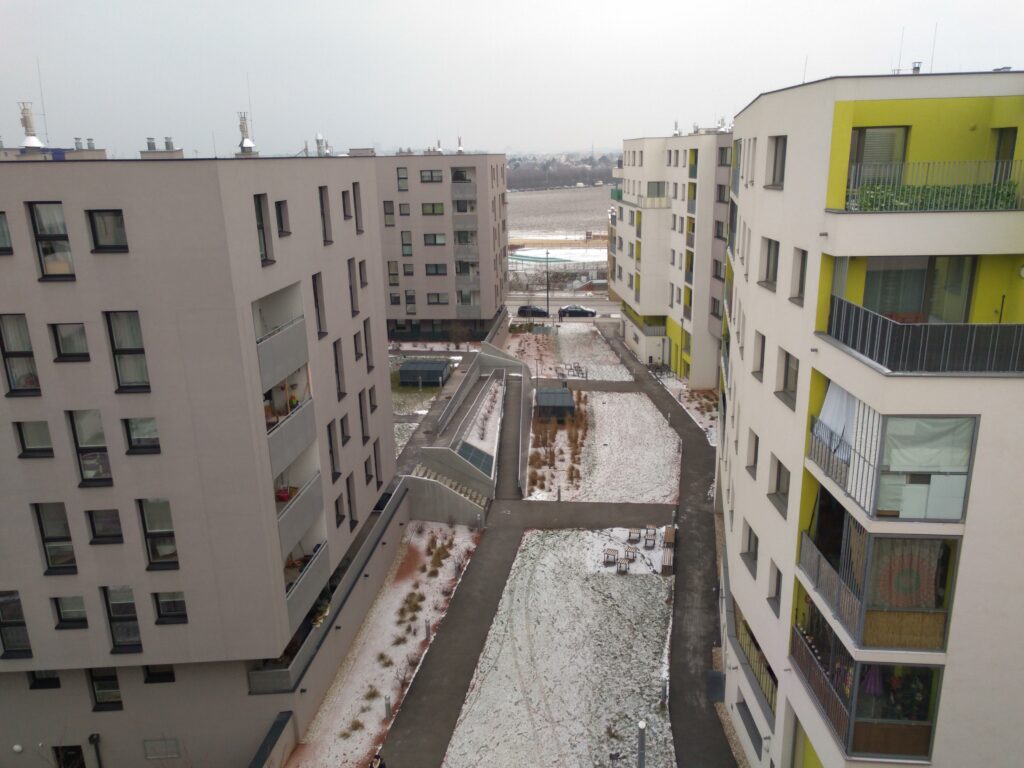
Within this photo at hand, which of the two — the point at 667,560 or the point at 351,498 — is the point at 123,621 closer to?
the point at 351,498

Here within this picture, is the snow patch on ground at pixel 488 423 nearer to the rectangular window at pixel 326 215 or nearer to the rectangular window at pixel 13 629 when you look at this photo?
the rectangular window at pixel 326 215

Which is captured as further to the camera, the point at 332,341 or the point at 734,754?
the point at 332,341

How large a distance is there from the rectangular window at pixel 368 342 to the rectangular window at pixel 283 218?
6879mm

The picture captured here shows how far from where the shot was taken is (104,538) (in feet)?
54.9

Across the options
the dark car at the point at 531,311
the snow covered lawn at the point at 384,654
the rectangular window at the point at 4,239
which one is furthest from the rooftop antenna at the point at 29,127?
the dark car at the point at 531,311

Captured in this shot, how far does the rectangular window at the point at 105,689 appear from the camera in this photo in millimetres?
18391

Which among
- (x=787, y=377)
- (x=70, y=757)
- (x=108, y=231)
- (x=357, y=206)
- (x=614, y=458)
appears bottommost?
(x=70, y=757)

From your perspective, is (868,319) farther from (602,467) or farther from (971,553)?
(602,467)

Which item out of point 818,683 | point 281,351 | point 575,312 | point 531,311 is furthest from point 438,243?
point 818,683

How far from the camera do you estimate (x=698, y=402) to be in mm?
43719

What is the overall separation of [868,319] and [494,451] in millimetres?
25722

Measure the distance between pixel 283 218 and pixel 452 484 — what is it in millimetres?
16379

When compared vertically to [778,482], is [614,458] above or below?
below

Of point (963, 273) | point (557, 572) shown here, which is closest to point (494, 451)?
point (557, 572)
